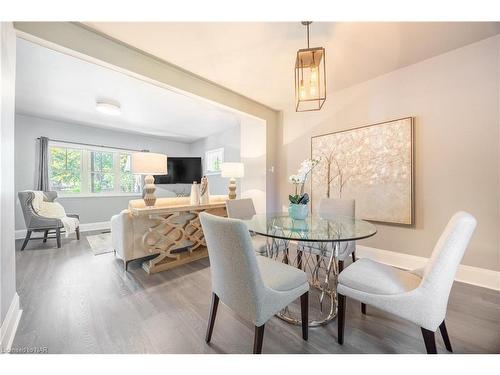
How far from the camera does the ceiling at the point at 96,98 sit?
2.30 meters

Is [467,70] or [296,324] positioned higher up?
[467,70]

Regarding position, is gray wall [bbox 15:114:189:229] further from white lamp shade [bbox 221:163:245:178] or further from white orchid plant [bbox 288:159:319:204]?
white orchid plant [bbox 288:159:319:204]

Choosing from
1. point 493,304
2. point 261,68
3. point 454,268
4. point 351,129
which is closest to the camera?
point 454,268

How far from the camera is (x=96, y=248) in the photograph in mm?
3170

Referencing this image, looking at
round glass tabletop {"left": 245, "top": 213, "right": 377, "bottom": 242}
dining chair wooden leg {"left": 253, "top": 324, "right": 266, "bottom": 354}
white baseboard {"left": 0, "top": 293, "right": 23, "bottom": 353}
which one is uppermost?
round glass tabletop {"left": 245, "top": 213, "right": 377, "bottom": 242}

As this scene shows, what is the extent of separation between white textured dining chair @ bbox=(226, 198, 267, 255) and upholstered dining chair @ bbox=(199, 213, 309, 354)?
65 centimetres

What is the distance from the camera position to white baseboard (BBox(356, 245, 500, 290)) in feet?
6.21

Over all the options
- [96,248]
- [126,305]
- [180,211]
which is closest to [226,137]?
[180,211]

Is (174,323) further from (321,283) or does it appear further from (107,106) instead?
(107,106)

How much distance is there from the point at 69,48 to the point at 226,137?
3522mm

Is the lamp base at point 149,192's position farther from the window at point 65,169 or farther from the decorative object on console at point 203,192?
the window at point 65,169

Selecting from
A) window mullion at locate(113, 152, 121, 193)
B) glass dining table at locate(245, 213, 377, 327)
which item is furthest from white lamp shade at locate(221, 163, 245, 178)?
window mullion at locate(113, 152, 121, 193)

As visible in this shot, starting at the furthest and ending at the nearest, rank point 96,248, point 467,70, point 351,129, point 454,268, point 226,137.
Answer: point 226,137 < point 96,248 < point 351,129 < point 467,70 < point 454,268
